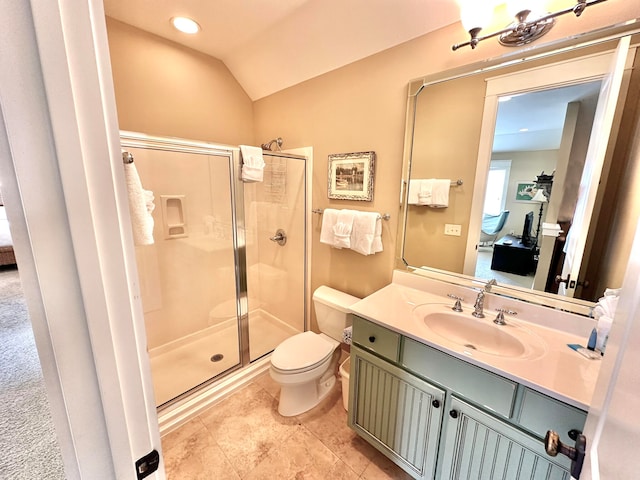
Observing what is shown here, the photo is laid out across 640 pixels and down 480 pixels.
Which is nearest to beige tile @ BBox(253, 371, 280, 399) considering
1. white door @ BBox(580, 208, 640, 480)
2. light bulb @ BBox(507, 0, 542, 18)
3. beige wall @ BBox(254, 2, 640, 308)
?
beige wall @ BBox(254, 2, 640, 308)

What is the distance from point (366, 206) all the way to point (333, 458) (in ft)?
5.05

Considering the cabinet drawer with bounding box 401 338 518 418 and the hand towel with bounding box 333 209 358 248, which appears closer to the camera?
the cabinet drawer with bounding box 401 338 518 418

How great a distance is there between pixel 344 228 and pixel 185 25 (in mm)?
1760

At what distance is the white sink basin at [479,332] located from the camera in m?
1.19

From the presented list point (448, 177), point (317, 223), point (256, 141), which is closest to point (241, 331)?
point (317, 223)

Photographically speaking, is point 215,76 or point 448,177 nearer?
point 448,177

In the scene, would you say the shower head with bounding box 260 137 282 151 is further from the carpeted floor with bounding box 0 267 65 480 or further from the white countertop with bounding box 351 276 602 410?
the carpeted floor with bounding box 0 267 65 480

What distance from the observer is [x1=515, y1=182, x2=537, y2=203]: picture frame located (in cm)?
127

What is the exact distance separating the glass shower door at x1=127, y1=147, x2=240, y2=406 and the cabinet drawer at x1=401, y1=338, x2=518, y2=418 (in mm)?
1505

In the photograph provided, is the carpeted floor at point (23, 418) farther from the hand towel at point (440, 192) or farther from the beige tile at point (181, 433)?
the hand towel at point (440, 192)

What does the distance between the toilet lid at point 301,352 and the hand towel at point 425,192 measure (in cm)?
116

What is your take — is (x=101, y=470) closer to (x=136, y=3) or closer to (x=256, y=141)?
(x=136, y=3)

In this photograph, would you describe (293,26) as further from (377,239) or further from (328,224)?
(377,239)

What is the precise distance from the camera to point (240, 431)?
163cm
